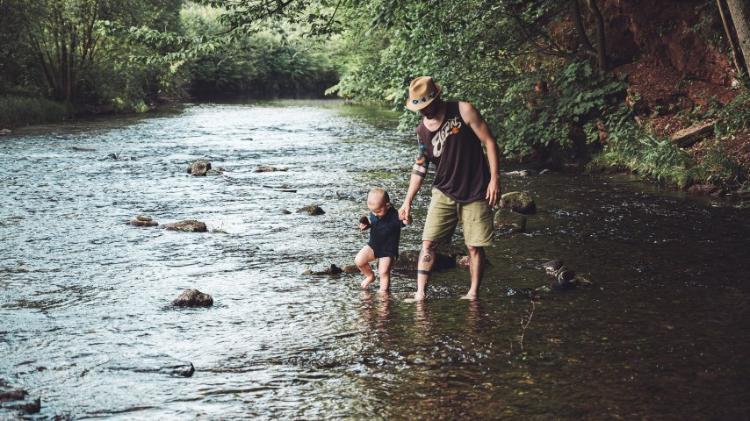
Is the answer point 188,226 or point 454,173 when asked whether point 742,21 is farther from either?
point 188,226

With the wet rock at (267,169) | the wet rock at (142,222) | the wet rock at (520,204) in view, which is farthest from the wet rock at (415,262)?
the wet rock at (267,169)

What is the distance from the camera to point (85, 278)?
852 cm

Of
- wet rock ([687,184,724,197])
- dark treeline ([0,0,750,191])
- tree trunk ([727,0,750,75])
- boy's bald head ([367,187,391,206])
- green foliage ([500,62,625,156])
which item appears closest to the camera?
boy's bald head ([367,187,391,206])

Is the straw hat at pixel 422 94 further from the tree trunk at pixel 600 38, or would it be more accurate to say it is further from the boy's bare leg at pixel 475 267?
the tree trunk at pixel 600 38

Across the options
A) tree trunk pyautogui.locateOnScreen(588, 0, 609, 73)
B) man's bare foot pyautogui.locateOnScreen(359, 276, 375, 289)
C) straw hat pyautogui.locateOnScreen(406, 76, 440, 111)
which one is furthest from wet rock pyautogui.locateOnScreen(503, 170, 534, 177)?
straw hat pyautogui.locateOnScreen(406, 76, 440, 111)

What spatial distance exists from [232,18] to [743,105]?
8.99 metres

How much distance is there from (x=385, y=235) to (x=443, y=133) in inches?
47.6

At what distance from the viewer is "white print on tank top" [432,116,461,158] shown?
23.1 ft

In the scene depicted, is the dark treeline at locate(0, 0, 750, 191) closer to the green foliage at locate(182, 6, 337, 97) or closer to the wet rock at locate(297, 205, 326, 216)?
the wet rock at locate(297, 205, 326, 216)

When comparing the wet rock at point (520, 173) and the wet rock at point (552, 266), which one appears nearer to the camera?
the wet rock at point (552, 266)

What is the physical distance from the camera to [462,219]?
7.33m

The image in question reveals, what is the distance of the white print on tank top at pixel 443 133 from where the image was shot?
7031 millimetres

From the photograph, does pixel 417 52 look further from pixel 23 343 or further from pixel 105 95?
pixel 105 95

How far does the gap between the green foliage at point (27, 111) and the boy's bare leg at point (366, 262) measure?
24.9 meters
